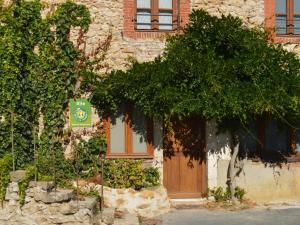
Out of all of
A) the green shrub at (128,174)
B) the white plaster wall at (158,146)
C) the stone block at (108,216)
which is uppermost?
the white plaster wall at (158,146)

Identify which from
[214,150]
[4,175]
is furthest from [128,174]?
[4,175]

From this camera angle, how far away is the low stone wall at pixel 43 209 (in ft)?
28.4

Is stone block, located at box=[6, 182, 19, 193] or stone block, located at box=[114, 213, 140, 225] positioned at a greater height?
stone block, located at box=[6, 182, 19, 193]

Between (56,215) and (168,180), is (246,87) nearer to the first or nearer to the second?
(168,180)

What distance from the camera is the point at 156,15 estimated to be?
11.7 meters

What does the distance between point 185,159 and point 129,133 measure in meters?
1.63

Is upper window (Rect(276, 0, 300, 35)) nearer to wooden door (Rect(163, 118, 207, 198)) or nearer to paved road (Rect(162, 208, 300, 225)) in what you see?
wooden door (Rect(163, 118, 207, 198))

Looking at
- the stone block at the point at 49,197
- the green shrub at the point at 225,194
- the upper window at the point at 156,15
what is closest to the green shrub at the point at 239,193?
the green shrub at the point at 225,194

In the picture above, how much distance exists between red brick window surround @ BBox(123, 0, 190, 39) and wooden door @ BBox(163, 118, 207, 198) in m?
2.40

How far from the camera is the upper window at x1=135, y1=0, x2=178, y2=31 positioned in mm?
11664

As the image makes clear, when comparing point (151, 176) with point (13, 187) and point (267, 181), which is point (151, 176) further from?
point (13, 187)

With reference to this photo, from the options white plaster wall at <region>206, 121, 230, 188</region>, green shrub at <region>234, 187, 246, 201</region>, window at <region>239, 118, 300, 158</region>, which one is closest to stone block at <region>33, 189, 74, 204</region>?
white plaster wall at <region>206, 121, 230, 188</region>

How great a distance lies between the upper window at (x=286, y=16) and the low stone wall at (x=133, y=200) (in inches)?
223

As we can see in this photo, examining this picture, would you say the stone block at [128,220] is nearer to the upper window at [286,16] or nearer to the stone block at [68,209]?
the stone block at [68,209]
